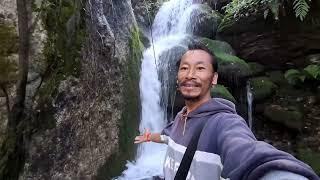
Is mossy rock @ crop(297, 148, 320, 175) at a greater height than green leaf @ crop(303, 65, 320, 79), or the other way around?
green leaf @ crop(303, 65, 320, 79)

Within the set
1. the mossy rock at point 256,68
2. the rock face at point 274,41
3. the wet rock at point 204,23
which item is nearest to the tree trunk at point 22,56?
the mossy rock at point 256,68

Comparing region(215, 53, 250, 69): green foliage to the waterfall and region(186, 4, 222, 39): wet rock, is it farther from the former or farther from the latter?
region(186, 4, 222, 39): wet rock

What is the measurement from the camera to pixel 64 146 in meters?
4.89

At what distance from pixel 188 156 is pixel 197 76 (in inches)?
14.7

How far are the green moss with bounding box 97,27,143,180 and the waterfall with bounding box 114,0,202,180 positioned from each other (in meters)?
0.26

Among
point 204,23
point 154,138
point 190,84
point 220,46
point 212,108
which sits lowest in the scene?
point 154,138

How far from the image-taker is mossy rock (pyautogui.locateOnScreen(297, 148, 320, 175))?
8430 millimetres

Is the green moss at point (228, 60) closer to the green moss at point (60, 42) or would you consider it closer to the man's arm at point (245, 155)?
the green moss at point (60, 42)

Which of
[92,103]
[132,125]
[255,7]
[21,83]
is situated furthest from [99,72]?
[255,7]

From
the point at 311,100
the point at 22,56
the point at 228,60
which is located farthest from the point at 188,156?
the point at 311,100

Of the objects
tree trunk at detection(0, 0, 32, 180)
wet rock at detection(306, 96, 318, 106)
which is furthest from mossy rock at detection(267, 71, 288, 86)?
tree trunk at detection(0, 0, 32, 180)

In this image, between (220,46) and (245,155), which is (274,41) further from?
(245,155)

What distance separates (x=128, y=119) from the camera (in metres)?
6.91

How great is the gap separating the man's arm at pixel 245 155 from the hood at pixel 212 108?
0.26 ft
